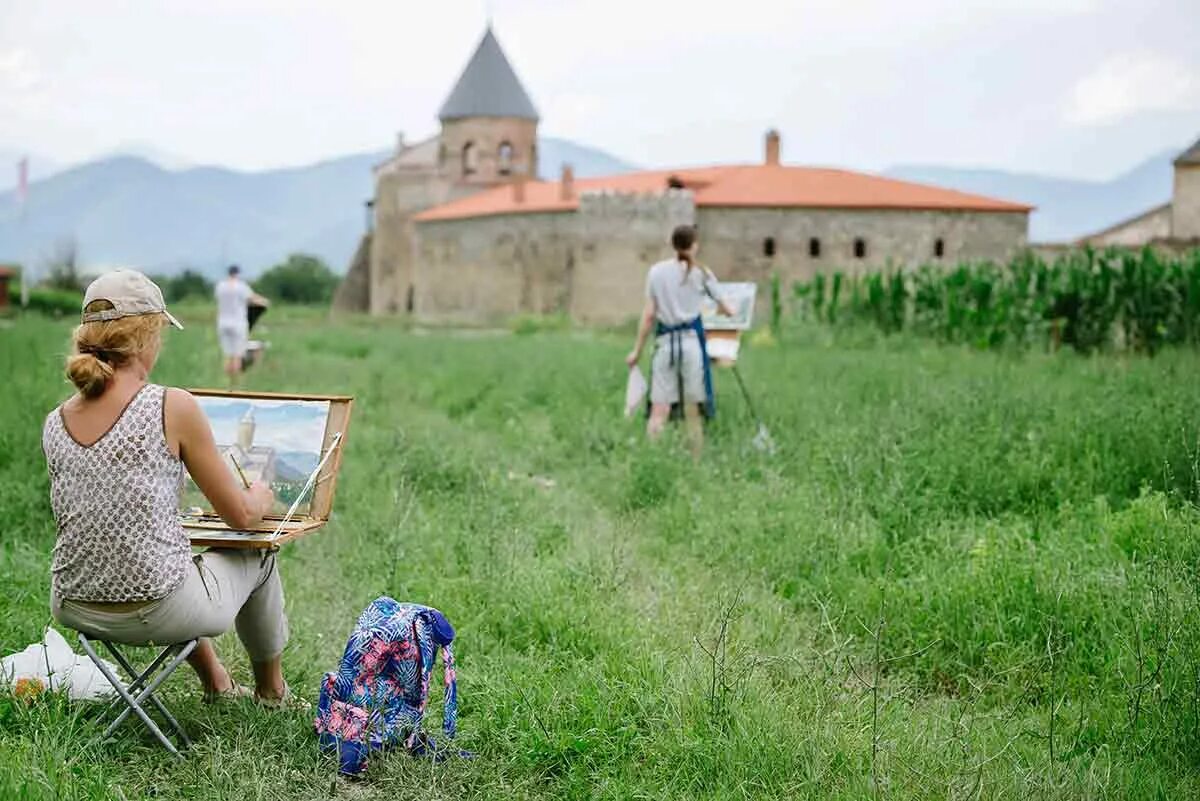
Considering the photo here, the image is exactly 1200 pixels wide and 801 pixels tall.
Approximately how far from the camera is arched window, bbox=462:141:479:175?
2387 inches

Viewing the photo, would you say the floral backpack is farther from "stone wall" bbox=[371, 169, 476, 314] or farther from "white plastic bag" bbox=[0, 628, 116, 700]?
"stone wall" bbox=[371, 169, 476, 314]

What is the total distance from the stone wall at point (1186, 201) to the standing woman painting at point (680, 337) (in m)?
46.7

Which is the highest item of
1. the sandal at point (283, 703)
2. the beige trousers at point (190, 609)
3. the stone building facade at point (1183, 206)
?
the stone building facade at point (1183, 206)

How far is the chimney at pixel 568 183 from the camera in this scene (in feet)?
166

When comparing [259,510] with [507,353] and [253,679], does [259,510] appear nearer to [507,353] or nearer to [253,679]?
[253,679]

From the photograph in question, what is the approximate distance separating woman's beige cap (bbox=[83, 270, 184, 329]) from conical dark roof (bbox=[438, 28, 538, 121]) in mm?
57523

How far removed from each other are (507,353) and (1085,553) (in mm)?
13783

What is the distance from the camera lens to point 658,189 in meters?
48.8

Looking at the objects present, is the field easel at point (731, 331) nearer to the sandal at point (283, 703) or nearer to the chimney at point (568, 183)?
the sandal at point (283, 703)

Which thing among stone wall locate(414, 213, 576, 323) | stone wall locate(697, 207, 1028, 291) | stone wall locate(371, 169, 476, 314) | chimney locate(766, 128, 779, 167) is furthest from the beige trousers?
stone wall locate(371, 169, 476, 314)

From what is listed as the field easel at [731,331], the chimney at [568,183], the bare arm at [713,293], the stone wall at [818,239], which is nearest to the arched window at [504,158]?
the chimney at [568,183]

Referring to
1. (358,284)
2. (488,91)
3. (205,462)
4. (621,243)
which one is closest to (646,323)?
(205,462)

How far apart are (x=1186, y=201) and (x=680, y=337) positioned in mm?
48126

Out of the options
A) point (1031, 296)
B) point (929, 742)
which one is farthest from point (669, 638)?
point (1031, 296)
